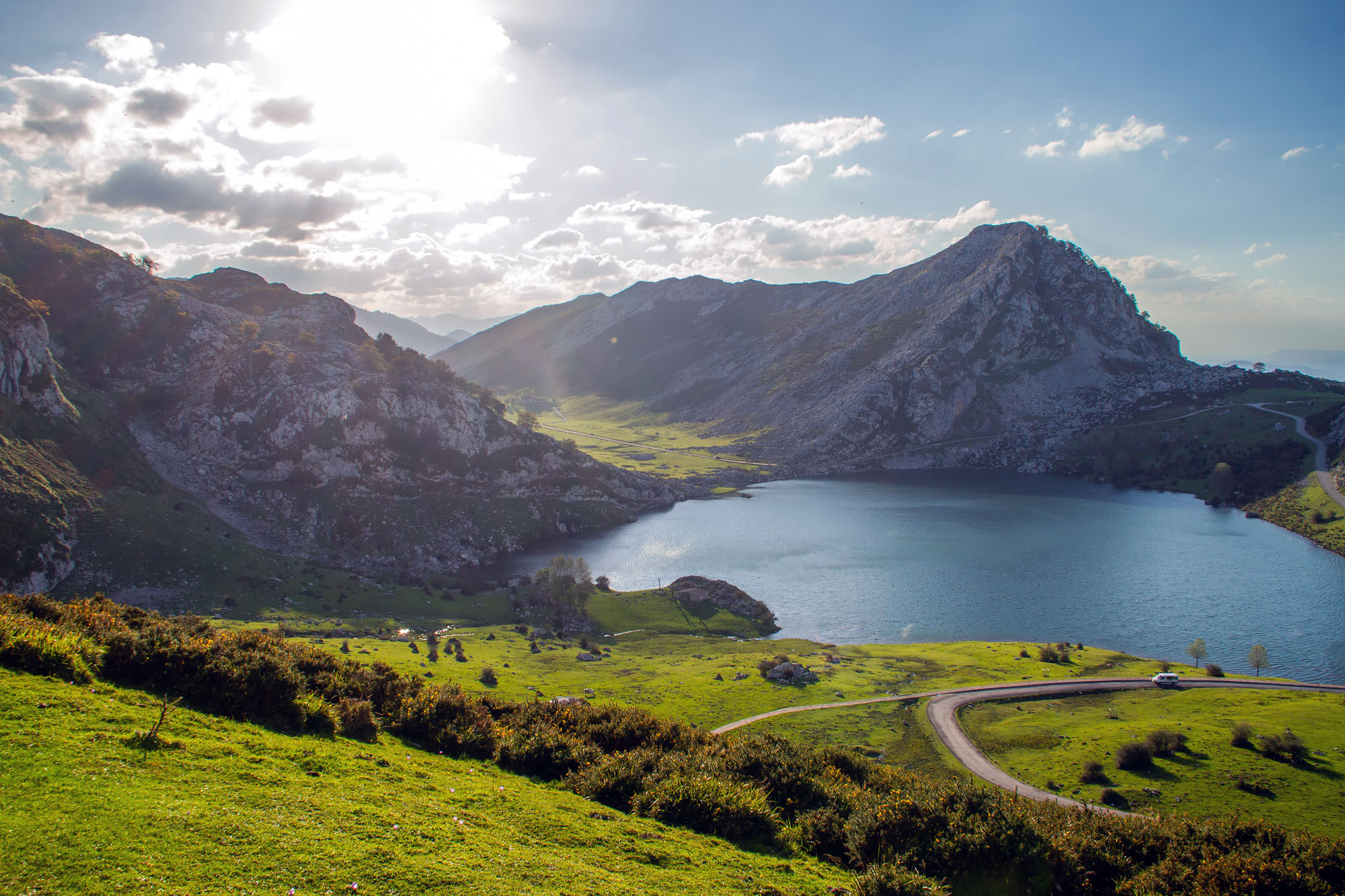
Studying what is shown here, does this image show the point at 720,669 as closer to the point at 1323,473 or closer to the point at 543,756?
the point at 543,756

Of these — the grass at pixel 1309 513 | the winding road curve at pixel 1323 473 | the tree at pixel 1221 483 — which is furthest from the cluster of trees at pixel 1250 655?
the tree at pixel 1221 483

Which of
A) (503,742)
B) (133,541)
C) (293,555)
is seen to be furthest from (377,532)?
(503,742)

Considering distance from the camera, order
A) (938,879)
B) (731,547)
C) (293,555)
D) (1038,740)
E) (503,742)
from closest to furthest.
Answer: (938,879) → (503,742) → (1038,740) → (293,555) → (731,547)

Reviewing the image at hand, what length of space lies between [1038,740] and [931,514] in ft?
395

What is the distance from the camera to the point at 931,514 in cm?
16575

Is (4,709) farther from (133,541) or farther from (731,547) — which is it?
(731,547)

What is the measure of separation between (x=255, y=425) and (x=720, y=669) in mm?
111342

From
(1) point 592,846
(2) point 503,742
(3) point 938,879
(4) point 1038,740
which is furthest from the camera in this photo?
(4) point 1038,740

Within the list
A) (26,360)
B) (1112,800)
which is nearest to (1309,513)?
(1112,800)

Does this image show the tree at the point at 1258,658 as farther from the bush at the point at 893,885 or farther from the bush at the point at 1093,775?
the bush at the point at 893,885

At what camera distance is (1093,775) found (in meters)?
44.3

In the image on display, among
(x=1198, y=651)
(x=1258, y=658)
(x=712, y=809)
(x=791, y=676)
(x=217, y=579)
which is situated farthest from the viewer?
(x=217, y=579)

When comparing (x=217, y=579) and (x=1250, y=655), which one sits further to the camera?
(x=217, y=579)

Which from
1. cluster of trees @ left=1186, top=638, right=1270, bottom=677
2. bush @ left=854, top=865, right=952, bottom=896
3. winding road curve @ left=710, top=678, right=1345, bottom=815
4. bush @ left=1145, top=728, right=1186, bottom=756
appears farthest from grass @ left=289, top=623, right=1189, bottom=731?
bush @ left=854, top=865, right=952, bottom=896
